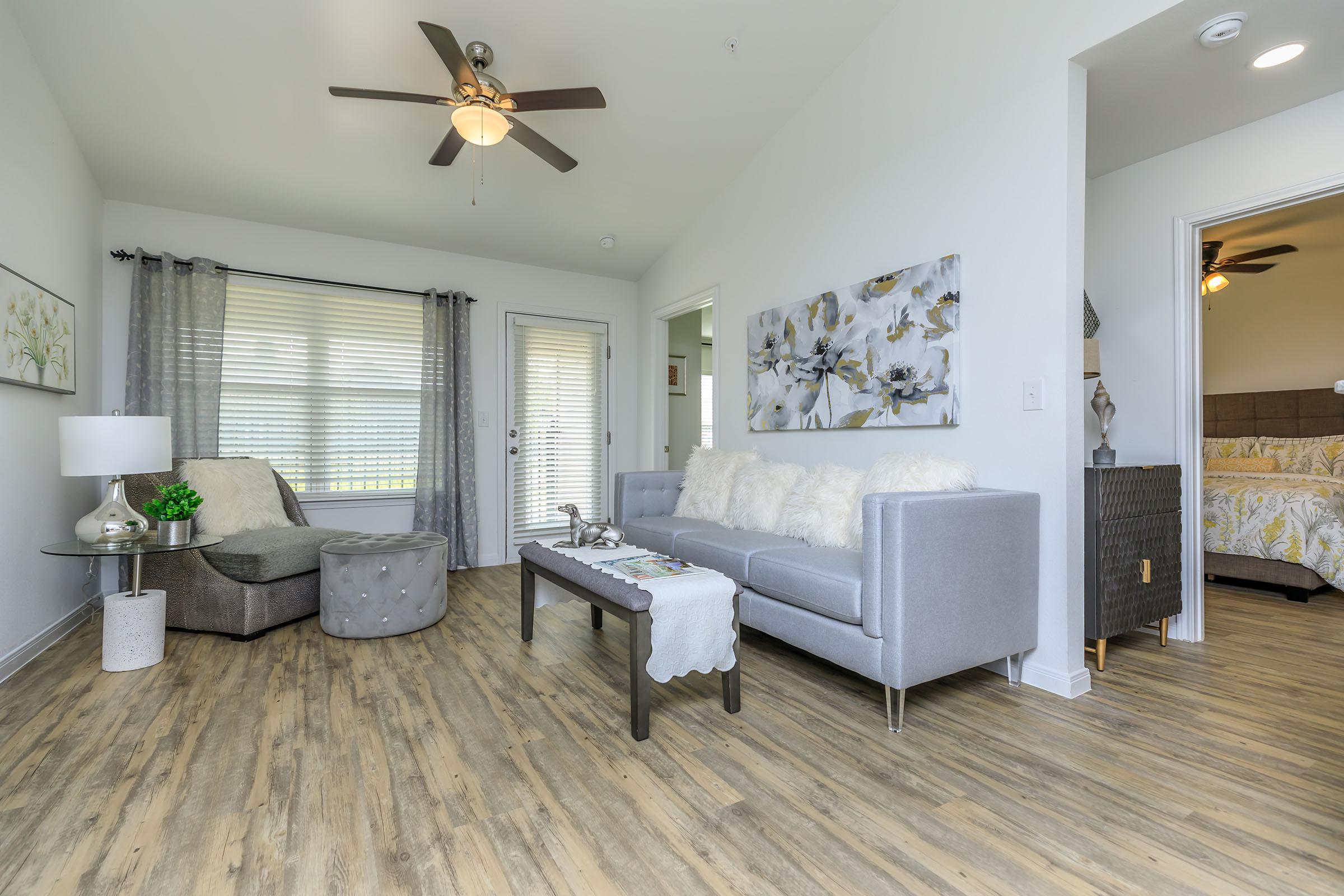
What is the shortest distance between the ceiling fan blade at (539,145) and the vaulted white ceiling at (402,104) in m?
0.49

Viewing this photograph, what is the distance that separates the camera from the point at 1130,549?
2.67 m

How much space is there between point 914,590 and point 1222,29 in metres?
2.18

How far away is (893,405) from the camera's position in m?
3.09

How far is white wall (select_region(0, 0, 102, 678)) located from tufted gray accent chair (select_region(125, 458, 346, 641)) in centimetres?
36

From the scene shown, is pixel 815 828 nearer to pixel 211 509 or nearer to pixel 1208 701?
pixel 1208 701

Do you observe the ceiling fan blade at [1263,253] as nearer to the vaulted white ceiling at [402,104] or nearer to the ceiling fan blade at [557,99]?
the vaulted white ceiling at [402,104]

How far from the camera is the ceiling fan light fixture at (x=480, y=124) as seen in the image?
2559mm

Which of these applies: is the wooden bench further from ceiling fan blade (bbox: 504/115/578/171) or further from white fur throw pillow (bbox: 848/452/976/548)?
ceiling fan blade (bbox: 504/115/578/171)

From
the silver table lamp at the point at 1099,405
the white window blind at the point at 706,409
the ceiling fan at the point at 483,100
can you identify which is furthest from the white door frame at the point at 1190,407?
the white window blind at the point at 706,409

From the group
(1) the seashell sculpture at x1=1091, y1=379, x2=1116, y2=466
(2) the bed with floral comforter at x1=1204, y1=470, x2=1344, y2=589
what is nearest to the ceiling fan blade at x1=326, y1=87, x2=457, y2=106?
(1) the seashell sculpture at x1=1091, y1=379, x2=1116, y2=466

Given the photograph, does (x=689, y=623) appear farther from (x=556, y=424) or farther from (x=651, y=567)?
(x=556, y=424)

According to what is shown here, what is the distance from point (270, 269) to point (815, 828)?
4509 mm

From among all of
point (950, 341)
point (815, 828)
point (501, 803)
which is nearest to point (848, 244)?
point (950, 341)

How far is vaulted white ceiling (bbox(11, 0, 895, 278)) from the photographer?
2717 millimetres
